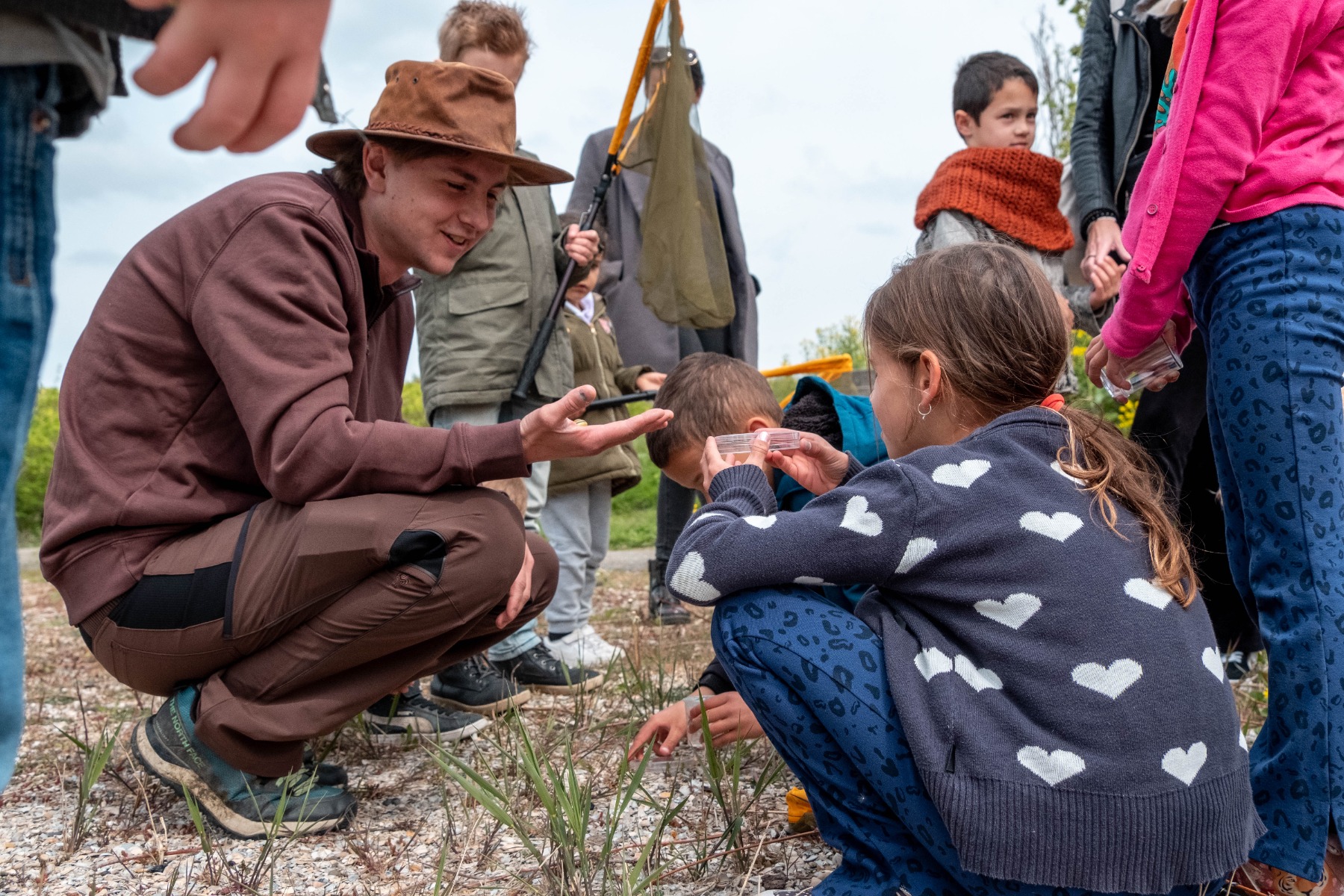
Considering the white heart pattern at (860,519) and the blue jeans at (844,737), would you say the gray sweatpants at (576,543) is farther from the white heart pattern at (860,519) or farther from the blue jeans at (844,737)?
the white heart pattern at (860,519)

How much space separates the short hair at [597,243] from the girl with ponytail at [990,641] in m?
1.93

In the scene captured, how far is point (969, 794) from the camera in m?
1.43

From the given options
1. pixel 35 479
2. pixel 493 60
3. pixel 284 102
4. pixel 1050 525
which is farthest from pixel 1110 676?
pixel 35 479

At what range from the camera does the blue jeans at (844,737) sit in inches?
60.7

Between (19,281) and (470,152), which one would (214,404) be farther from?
(19,281)

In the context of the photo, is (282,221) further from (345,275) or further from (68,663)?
(68,663)

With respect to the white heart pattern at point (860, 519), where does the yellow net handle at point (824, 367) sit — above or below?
below

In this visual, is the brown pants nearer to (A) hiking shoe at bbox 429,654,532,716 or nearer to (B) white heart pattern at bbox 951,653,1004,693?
(A) hiking shoe at bbox 429,654,532,716

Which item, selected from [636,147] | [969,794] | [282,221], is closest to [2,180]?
[282,221]

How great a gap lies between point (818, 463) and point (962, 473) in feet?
2.13

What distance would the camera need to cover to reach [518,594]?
2318mm

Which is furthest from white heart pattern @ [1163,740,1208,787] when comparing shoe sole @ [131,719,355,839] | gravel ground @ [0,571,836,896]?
shoe sole @ [131,719,355,839]

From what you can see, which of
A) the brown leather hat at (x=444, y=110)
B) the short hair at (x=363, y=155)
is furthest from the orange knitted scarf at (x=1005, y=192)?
the short hair at (x=363, y=155)

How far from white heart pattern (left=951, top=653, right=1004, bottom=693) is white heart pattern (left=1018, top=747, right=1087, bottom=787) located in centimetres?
9
